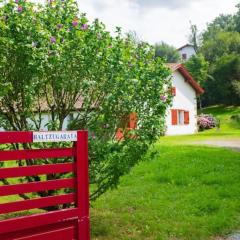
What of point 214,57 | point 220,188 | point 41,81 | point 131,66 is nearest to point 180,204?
point 220,188

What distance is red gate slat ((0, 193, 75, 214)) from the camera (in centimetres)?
466

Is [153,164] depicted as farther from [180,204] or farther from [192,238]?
[192,238]

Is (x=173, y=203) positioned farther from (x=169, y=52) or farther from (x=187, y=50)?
(x=187, y=50)

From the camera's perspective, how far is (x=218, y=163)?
1345cm

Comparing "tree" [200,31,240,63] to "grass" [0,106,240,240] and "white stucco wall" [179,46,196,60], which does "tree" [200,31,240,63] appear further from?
"grass" [0,106,240,240]

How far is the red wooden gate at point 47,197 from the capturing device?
470 centimetres

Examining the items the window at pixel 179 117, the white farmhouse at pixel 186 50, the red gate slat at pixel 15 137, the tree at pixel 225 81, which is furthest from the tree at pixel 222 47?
the red gate slat at pixel 15 137

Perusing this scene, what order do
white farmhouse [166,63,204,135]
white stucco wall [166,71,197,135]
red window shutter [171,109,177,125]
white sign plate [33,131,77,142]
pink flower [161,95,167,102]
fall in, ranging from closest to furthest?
white sign plate [33,131,77,142], pink flower [161,95,167,102], red window shutter [171,109,177,125], white farmhouse [166,63,204,135], white stucco wall [166,71,197,135]

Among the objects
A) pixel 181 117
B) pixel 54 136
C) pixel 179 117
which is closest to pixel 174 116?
pixel 179 117

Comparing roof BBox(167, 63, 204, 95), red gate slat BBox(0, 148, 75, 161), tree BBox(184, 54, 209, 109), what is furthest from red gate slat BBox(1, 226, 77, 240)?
tree BBox(184, 54, 209, 109)

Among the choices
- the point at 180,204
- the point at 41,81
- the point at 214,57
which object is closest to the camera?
the point at 41,81

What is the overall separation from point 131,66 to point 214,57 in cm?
5741

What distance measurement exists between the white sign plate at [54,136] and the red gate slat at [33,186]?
44 centimetres

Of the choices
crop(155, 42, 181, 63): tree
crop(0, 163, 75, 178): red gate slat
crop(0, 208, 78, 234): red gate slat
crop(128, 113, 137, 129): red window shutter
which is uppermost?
crop(155, 42, 181, 63): tree
